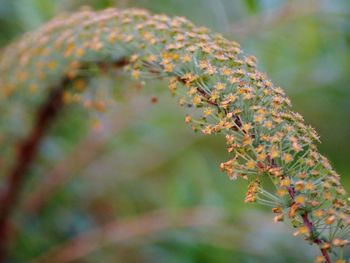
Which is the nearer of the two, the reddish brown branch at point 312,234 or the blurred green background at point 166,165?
the reddish brown branch at point 312,234

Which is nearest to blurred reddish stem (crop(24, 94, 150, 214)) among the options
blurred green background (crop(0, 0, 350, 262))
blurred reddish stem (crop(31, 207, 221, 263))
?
blurred green background (crop(0, 0, 350, 262))

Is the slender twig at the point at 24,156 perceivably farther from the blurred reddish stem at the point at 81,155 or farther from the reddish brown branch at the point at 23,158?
the blurred reddish stem at the point at 81,155

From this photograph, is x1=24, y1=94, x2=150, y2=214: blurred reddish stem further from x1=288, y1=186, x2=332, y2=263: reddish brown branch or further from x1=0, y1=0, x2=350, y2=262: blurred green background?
x1=288, y1=186, x2=332, y2=263: reddish brown branch

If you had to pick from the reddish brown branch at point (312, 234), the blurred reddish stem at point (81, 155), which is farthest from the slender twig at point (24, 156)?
the reddish brown branch at point (312, 234)

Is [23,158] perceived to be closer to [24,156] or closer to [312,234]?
[24,156]

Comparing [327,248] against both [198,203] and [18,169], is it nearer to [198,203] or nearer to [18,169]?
[18,169]

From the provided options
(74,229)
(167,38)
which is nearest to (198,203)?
(74,229)

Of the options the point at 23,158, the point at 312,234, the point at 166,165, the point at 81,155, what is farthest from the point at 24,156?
the point at 312,234
